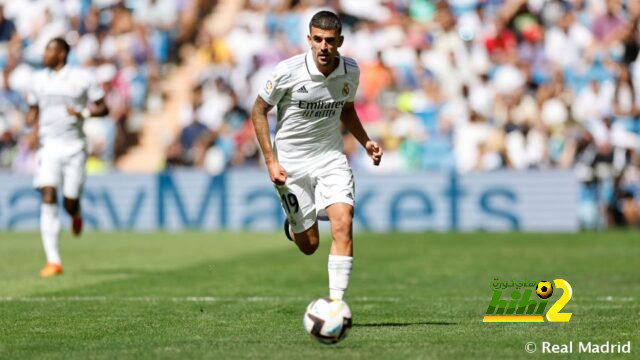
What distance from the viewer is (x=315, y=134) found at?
10.4 meters

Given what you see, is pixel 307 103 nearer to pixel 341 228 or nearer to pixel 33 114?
pixel 341 228

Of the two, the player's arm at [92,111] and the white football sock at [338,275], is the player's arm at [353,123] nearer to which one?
the white football sock at [338,275]

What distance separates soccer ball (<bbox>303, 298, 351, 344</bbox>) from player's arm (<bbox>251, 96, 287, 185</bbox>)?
1327 mm

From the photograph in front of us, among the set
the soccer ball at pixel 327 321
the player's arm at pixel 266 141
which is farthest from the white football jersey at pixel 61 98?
the soccer ball at pixel 327 321

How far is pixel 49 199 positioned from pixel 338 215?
22.1ft

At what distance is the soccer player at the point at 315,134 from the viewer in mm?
9680

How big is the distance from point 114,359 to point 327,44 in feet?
9.95

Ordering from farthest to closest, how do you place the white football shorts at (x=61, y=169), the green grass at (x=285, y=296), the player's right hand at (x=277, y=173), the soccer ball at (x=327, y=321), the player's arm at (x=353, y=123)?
the white football shorts at (x=61, y=169)
the player's arm at (x=353, y=123)
the player's right hand at (x=277, y=173)
the green grass at (x=285, y=296)
the soccer ball at (x=327, y=321)

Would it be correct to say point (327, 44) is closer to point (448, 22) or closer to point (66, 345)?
point (66, 345)

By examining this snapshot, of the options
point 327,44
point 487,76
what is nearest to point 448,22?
point 487,76

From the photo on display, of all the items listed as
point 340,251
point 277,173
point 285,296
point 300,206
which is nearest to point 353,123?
point 300,206

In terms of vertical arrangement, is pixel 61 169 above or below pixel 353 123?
below

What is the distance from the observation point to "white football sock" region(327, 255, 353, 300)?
934cm

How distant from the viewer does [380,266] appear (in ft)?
54.6
